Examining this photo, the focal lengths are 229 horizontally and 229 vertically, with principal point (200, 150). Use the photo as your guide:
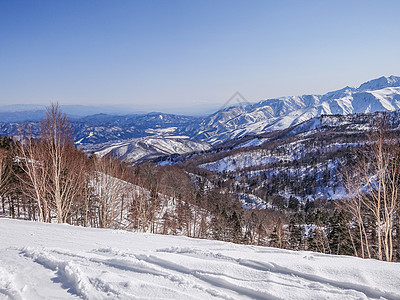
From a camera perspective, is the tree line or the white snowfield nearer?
the white snowfield

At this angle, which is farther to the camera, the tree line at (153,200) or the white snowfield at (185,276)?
the tree line at (153,200)

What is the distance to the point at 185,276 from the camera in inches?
178

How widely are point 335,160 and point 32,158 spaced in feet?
599

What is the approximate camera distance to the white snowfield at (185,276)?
3.91 metres

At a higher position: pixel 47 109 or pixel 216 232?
pixel 47 109

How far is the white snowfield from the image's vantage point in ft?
12.8

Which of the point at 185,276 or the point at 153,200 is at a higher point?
the point at 185,276

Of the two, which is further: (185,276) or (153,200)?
(153,200)

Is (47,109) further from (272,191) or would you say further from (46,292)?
(272,191)

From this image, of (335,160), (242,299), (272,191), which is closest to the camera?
(242,299)

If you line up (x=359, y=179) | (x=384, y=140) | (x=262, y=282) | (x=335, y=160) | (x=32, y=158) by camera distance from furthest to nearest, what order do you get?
(x=335, y=160)
(x=32, y=158)
(x=359, y=179)
(x=384, y=140)
(x=262, y=282)

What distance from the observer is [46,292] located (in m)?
3.97

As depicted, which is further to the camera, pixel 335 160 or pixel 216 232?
pixel 335 160

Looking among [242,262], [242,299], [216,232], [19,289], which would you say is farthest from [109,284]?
[216,232]
